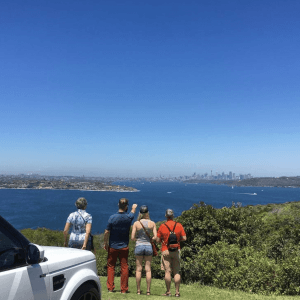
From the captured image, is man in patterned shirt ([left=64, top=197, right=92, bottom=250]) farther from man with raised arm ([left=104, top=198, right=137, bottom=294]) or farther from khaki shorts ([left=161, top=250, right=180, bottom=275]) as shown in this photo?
khaki shorts ([left=161, top=250, right=180, bottom=275])

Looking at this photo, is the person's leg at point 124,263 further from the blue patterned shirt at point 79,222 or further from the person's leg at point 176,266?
the person's leg at point 176,266

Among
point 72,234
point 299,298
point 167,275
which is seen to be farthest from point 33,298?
point 299,298

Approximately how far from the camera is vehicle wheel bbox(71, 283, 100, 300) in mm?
3055

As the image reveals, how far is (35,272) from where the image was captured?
2539 mm

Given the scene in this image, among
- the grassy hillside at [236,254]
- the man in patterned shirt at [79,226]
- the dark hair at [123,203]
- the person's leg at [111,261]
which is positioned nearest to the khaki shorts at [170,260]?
the person's leg at [111,261]

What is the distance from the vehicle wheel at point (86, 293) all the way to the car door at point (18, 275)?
0.50 m

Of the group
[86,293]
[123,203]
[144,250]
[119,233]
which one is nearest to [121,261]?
[144,250]

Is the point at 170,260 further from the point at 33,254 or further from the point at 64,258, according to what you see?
the point at 33,254

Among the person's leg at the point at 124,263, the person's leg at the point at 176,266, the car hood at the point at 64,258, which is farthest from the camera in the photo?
the person's leg at the point at 176,266

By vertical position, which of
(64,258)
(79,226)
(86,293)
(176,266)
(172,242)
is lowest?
(176,266)

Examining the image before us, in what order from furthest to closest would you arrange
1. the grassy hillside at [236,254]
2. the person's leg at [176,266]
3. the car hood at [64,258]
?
the grassy hillside at [236,254] → the person's leg at [176,266] → the car hood at [64,258]

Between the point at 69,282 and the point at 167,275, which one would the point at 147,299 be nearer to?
the point at 167,275

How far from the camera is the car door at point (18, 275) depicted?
224cm

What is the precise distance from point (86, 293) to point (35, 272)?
0.92 metres
